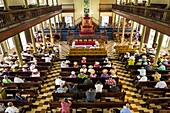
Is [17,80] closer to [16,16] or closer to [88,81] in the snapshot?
[16,16]

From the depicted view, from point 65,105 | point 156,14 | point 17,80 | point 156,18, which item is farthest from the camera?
point 156,14

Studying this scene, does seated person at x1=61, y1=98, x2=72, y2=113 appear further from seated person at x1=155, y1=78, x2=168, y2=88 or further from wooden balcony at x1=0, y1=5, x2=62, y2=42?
seated person at x1=155, y1=78, x2=168, y2=88

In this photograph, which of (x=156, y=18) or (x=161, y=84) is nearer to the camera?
(x=161, y=84)

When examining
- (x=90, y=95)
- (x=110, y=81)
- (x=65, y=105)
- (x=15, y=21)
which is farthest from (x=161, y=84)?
(x=15, y=21)

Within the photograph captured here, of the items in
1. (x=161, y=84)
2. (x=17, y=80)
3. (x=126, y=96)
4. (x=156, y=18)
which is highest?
(x=156, y=18)

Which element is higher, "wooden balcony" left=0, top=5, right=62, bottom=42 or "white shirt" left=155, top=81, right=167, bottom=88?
"wooden balcony" left=0, top=5, right=62, bottom=42

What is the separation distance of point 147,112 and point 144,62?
4.59 metres

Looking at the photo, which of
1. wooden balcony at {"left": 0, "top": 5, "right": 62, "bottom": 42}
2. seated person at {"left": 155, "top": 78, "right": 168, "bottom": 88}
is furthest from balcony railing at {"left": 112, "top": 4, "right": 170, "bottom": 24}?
wooden balcony at {"left": 0, "top": 5, "right": 62, "bottom": 42}

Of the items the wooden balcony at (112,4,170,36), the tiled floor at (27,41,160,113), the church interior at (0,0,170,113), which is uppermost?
the wooden balcony at (112,4,170,36)

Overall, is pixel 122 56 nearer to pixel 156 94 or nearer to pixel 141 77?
pixel 141 77

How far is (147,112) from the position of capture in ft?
24.8

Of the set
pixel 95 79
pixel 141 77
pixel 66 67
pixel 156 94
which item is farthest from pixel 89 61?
pixel 156 94

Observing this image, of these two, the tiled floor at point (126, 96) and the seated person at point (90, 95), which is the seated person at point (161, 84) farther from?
the seated person at point (90, 95)

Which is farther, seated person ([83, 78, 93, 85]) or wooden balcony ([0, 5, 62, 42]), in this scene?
seated person ([83, 78, 93, 85])
